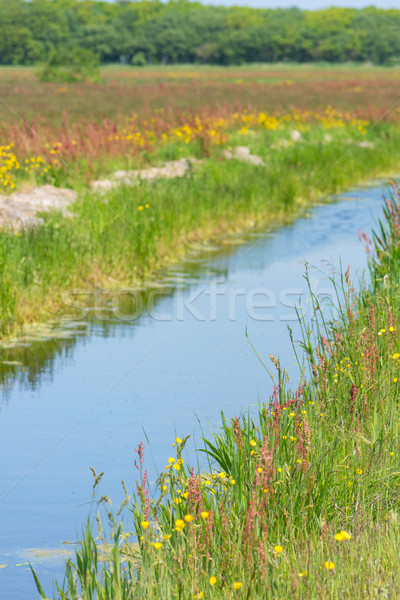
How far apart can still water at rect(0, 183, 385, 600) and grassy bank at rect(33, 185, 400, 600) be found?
60 centimetres

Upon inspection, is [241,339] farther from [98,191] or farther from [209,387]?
[98,191]

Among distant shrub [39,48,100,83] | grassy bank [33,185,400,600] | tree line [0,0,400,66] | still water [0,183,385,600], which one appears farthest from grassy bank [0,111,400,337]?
tree line [0,0,400,66]

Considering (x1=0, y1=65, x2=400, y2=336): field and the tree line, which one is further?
the tree line

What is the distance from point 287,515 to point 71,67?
4178 centimetres

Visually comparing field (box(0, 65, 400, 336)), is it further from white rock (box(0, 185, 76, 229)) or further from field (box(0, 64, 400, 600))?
white rock (box(0, 185, 76, 229))

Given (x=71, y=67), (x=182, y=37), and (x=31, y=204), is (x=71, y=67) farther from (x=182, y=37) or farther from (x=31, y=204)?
(x=182, y=37)

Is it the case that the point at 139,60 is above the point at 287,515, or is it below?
above

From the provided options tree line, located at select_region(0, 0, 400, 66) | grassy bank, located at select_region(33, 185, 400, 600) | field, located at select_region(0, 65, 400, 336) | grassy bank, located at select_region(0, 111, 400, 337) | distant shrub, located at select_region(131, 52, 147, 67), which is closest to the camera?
grassy bank, located at select_region(33, 185, 400, 600)

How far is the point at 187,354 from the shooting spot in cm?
841

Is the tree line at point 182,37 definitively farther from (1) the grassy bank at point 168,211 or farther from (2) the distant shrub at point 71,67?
(1) the grassy bank at point 168,211

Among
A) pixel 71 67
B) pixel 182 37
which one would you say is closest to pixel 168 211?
pixel 71 67

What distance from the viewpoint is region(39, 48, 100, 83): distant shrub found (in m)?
41.9

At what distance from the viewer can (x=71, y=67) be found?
4312 cm

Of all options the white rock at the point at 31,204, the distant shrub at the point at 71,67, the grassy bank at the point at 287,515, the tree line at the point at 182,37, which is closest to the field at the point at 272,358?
the grassy bank at the point at 287,515
